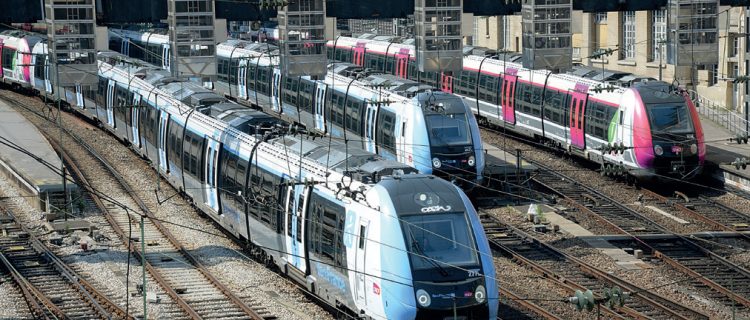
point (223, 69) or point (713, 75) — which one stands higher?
point (223, 69)

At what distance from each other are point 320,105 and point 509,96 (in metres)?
6.71

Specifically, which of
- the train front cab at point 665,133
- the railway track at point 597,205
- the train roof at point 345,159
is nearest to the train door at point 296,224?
the train roof at point 345,159

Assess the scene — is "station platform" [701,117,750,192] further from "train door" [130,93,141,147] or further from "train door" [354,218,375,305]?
"train door" [130,93,141,147]

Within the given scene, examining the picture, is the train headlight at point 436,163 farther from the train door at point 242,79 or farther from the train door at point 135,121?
the train door at point 242,79

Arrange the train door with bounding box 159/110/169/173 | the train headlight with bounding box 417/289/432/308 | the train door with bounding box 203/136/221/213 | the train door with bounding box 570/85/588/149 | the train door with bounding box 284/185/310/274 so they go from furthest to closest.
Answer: the train door with bounding box 570/85/588/149, the train door with bounding box 159/110/169/173, the train door with bounding box 203/136/221/213, the train door with bounding box 284/185/310/274, the train headlight with bounding box 417/289/432/308

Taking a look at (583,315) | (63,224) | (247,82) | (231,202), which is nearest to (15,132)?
(247,82)

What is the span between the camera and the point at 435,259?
21547mm

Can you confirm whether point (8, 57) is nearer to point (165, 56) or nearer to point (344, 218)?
point (165, 56)

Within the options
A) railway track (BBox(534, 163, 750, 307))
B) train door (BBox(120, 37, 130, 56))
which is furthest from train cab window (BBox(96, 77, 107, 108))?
train door (BBox(120, 37, 130, 56))

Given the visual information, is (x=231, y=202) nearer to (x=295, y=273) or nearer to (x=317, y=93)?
(x=295, y=273)

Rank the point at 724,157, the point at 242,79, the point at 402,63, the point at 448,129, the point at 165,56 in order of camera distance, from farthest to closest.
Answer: the point at 165,56 < the point at 242,79 < the point at 402,63 < the point at 724,157 < the point at 448,129

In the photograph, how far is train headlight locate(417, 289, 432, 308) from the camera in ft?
70.0

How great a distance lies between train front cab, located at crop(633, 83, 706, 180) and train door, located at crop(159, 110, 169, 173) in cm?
1325

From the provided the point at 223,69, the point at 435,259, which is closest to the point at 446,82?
the point at 223,69
